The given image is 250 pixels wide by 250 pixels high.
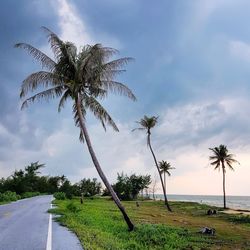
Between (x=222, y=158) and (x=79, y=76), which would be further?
(x=222, y=158)

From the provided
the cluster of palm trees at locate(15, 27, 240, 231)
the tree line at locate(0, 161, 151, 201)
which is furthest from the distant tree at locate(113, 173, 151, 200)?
the cluster of palm trees at locate(15, 27, 240, 231)

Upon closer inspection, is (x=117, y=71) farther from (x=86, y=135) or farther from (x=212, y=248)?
(x=212, y=248)

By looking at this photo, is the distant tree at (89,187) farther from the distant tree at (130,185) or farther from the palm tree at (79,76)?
the palm tree at (79,76)

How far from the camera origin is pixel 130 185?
90.5m

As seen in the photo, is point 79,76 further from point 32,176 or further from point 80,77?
point 32,176

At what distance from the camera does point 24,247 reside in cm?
1234

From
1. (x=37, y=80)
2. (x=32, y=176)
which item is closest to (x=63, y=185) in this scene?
(x=32, y=176)

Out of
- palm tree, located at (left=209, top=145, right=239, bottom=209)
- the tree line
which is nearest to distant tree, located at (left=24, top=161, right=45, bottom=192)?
the tree line

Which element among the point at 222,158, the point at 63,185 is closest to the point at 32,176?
the point at 63,185

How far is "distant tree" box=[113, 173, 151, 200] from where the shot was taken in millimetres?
90125

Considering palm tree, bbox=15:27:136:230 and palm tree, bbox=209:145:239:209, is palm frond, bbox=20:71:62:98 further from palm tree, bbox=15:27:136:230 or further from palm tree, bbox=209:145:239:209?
palm tree, bbox=209:145:239:209

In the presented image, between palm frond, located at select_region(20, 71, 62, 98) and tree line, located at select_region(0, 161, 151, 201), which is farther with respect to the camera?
tree line, located at select_region(0, 161, 151, 201)

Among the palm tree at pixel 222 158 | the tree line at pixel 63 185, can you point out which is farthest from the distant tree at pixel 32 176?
the palm tree at pixel 222 158

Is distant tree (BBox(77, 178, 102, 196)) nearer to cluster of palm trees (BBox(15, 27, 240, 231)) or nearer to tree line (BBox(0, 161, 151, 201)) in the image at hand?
tree line (BBox(0, 161, 151, 201))
